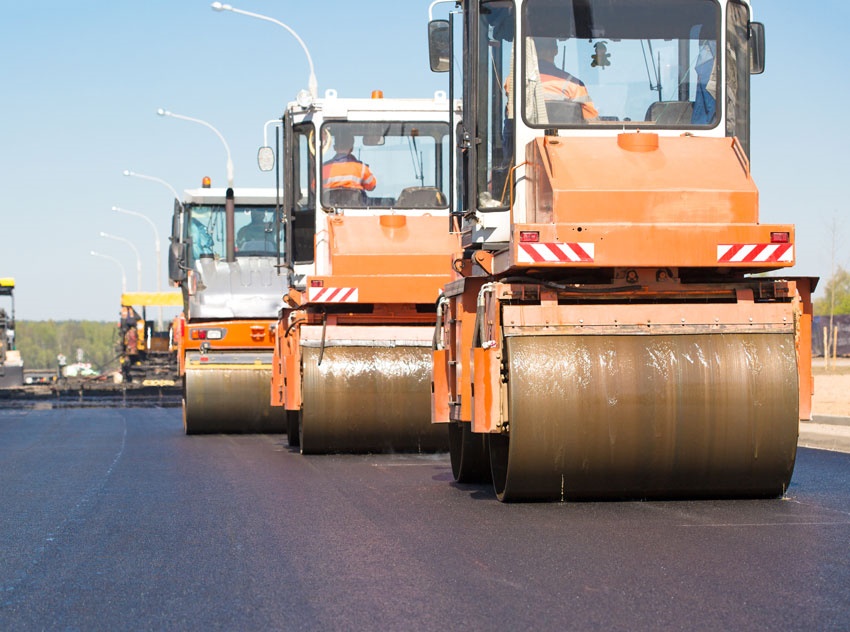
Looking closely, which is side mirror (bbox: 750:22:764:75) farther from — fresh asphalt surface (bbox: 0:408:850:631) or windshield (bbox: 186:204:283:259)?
windshield (bbox: 186:204:283:259)

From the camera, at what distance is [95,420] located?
24328 mm

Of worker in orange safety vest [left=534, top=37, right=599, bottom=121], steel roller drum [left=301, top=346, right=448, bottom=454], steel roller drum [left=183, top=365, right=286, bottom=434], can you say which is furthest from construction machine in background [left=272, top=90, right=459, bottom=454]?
worker in orange safety vest [left=534, top=37, right=599, bottom=121]

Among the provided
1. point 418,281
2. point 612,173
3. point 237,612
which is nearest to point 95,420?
point 418,281

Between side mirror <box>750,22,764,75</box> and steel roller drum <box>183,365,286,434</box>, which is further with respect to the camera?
steel roller drum <box>183,365,286,434</box>

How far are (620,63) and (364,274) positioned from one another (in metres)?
4.79

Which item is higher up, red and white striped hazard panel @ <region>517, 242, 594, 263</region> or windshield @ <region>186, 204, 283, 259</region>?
windshield @ <region>186, 204, 283, 259</region>

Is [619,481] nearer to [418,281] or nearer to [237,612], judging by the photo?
[237,612]

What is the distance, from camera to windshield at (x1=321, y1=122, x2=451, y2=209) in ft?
47.7

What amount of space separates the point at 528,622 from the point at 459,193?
494 centimetres

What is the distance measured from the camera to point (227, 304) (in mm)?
19391

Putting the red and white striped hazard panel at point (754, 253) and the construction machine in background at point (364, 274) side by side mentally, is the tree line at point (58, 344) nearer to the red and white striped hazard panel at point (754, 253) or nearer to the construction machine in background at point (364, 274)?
the construction machine in background at point (364, 274)

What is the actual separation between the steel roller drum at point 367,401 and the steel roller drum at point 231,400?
4.90 metres

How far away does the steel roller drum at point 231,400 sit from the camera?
1802cm

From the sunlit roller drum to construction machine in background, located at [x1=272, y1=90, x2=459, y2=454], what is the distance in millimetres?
2376
